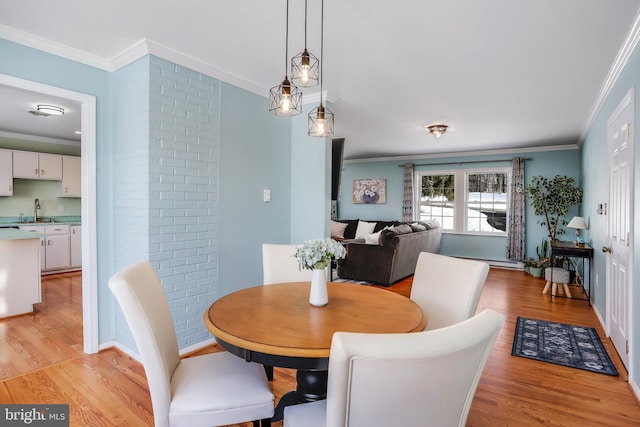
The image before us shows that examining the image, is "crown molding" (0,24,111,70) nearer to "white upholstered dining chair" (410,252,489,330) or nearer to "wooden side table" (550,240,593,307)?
"white upholstered dining chair" (410,252,489,330)

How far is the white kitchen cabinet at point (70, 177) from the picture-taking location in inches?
250

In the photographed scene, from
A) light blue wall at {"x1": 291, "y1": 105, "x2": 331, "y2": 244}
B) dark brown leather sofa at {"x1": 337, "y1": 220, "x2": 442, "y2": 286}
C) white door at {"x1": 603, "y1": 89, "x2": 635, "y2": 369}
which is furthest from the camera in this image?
dark brown leather sofa at {"x1": 337, "y1": 220, "x2": 442, "y2": 286}

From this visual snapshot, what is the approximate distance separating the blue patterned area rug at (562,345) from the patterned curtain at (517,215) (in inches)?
129

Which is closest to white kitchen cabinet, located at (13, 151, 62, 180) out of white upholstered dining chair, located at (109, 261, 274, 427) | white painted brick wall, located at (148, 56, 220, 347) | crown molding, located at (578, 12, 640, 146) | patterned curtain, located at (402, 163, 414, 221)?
white painted brick wall, located at (148, 56, 220, 347)

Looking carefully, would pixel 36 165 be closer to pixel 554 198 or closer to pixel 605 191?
pixel 605 191

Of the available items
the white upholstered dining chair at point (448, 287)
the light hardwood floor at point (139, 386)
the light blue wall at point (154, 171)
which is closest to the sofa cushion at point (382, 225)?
the light hardwood floor at point (139, 386)

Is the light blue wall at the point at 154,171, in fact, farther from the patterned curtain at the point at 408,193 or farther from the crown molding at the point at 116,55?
the patterned curtain at the point at 408,193

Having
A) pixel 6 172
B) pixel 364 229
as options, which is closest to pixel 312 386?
pixel 364 229

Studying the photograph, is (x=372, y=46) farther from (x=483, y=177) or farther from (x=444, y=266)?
(x=483, y=177)

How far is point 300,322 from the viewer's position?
1.51 m

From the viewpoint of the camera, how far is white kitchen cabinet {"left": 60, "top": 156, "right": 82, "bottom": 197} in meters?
6.34

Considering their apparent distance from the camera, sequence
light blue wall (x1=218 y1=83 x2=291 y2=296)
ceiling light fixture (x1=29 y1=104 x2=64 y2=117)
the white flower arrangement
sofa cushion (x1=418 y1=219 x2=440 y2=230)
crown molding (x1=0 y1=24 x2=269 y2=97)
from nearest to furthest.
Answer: the white flower arrangement → crown molding (x1=0 y1=24 x2=269 y2=97) → light blue wall (x1=218 y1=83 x2=291 y2=296) → ceiling light fixture (x1=29 y1=104 x2=64 y2=117) → sofa cushion (x1=418 y1=219 x2=440 y2=230)

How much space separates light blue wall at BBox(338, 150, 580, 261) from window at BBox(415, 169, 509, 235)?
0.17 m

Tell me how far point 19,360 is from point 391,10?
3638mm
